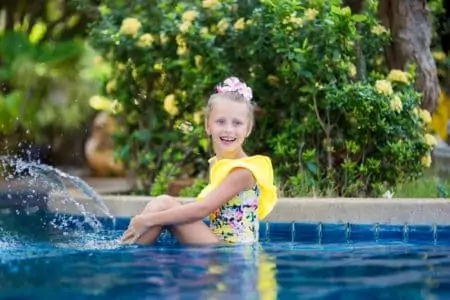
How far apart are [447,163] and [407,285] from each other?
5.48m

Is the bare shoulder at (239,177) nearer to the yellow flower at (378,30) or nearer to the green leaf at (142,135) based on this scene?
the yellow flower at (378,30)

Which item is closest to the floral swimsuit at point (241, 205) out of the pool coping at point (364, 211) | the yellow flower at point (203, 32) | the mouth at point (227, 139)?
the mouth at point (227, 139)

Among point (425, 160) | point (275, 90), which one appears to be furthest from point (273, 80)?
point (425, 160)

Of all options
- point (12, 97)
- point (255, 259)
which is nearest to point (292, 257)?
point (255, 259)

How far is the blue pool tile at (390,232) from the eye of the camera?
5.98 m

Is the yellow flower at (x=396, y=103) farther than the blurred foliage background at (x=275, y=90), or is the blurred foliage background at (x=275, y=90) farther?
the blurred foliage background at (x=275, y=90)

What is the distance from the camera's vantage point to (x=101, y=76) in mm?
8344

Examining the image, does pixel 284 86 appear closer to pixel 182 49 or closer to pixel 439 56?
pixel 182 49

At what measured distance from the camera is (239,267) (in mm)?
4207

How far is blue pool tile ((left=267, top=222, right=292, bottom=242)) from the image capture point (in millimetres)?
6070

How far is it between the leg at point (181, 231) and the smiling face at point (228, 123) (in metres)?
0.41

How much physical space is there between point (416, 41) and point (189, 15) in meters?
1.86

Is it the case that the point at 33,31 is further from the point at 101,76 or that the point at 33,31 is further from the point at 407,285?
the point at 407,285

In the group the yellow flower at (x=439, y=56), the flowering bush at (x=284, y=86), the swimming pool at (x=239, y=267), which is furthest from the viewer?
the yellow flower at (x=439, y=56)
